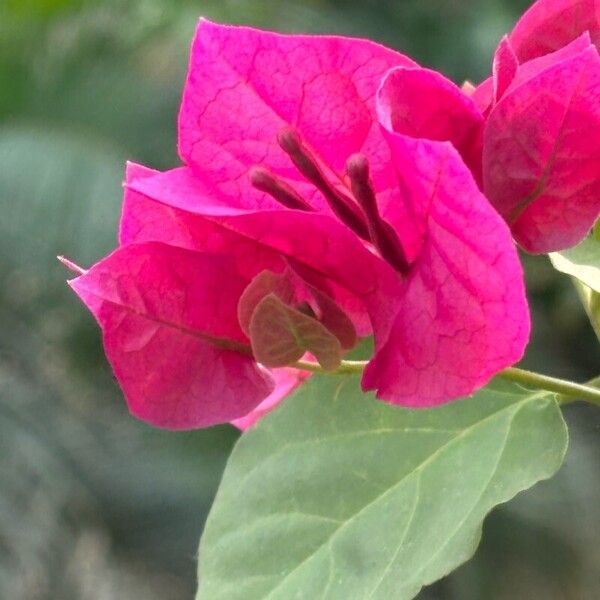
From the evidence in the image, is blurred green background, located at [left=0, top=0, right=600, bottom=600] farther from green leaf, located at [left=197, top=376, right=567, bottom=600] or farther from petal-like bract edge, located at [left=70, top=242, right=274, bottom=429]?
petal-like bract edge, located at [left=70, top=242, right=274, bottom=429]

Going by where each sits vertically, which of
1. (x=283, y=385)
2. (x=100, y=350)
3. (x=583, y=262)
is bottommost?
(x=100, y=350)

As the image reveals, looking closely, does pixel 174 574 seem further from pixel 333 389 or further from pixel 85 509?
pixel 333 389

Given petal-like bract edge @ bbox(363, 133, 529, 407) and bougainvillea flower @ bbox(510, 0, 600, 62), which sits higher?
bougainvillea flower @ bbox(510, 0, 600, 62)

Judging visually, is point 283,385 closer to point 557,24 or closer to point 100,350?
point 557,24

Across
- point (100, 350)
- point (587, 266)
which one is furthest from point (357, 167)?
point (100, 350)

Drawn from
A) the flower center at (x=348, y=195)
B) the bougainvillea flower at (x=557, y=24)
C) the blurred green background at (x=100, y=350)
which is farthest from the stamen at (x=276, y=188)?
the blurred green background at (x=100, y=350)

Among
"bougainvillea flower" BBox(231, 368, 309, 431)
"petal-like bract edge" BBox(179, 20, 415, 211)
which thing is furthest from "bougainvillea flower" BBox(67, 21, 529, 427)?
"bougainvillea flower" BBox(231, 368, 309, 431)
